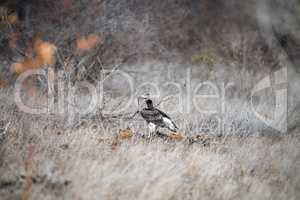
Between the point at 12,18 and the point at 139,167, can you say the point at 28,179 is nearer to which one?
the point at 139,167

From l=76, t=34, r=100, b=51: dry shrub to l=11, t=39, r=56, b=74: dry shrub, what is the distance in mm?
630

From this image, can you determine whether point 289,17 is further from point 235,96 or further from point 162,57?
point 162,57

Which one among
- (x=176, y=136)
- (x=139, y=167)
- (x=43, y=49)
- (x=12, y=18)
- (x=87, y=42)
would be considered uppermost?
(x=12, y=18)

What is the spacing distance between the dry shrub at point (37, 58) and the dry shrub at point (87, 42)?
0.63 metres

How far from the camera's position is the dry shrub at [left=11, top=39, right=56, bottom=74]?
23.4ft

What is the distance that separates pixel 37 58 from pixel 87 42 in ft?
5.47

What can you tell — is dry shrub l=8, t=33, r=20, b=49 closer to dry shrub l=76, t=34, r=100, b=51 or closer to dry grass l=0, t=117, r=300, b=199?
dry shrub l=76, t=34, r=100, b=51

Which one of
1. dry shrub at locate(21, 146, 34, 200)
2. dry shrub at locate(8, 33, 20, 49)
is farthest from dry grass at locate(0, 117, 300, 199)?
dry shrub at locate(8, 33, 20, 49)

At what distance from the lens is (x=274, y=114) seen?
5863 millimetres

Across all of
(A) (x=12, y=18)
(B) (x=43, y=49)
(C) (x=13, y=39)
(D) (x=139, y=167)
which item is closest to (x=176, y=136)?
(D) (x=139, y=167)

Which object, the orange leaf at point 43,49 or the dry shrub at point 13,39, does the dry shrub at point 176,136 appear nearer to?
the orange leaf at point 43,49

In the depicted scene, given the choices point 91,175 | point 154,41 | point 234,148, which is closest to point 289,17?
point 234,148

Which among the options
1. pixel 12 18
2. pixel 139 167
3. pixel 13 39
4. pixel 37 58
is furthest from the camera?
pixel 12 18

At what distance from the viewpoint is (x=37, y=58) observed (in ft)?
24.1
